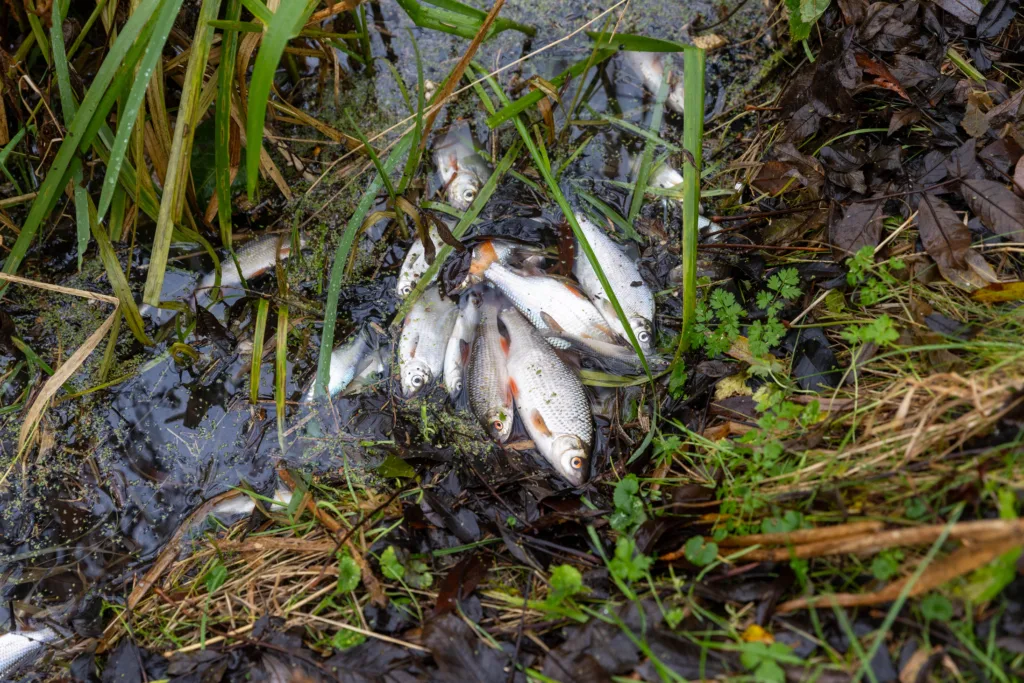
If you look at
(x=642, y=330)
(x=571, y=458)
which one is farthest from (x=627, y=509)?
(x=642, y=330)

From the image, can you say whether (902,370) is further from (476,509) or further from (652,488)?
(476,509)

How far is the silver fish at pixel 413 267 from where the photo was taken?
2.76 m

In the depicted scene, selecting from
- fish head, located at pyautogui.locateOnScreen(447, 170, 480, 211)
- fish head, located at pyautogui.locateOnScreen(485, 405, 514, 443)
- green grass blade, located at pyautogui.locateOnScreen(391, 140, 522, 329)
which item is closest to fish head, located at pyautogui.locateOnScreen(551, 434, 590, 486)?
fish head, located at pyautogui.locateOnScreen(485, 405, 514, 443)

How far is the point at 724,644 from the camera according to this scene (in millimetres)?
1694

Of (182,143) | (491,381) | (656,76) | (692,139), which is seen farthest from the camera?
(656,76)

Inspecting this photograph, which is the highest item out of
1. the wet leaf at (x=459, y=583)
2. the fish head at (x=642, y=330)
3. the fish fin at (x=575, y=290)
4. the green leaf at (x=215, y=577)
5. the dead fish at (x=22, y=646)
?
the fish fin at (x=575, y=290)

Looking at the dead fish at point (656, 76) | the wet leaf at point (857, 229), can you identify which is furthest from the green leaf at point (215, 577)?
the dead fish at point (656, 76)

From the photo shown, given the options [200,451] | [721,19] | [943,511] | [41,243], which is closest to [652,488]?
[943,511]

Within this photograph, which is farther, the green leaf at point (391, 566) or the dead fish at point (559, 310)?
the dead fish at point (559, 310)

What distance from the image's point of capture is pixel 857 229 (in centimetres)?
248

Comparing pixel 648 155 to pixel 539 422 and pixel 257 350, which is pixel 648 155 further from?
pixel 257 350

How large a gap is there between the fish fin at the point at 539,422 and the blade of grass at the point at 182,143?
151 centimetres

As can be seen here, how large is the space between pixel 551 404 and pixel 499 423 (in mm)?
246

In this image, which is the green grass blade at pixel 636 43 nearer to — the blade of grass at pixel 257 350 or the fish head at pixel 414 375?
the fish head at pixel 414 375
